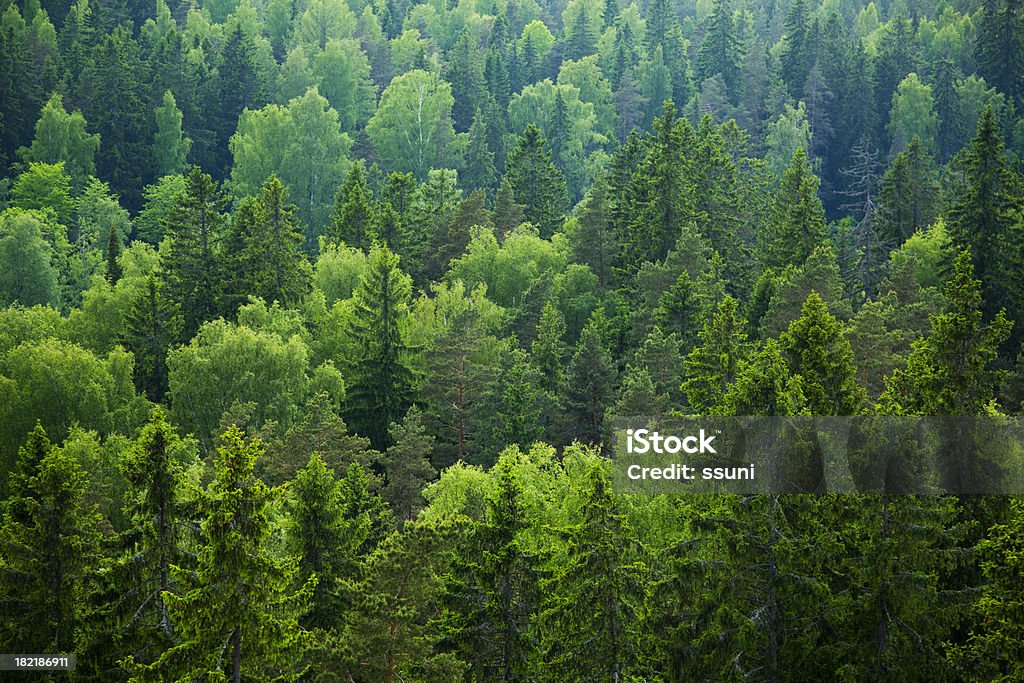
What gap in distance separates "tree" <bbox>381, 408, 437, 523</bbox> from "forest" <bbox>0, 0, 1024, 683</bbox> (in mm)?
174

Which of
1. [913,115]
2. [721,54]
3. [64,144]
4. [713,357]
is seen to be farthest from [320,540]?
[721,54]

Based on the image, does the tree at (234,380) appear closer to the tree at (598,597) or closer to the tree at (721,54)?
the tree at (598,597)

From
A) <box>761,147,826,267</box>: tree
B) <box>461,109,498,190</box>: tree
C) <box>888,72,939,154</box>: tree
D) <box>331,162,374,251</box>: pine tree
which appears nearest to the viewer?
<box>761,147,826,267</box>: tree

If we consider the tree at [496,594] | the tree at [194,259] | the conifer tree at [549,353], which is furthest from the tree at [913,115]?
the tree at [496,594]

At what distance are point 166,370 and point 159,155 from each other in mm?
58624

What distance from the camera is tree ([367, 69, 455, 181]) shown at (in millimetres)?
129875

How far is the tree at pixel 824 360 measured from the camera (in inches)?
1601

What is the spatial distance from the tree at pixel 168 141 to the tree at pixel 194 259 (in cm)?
4804

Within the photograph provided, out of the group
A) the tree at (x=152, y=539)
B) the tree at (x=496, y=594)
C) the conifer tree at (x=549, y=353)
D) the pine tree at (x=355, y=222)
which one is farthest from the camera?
the pine tree at (x=355, y=222)

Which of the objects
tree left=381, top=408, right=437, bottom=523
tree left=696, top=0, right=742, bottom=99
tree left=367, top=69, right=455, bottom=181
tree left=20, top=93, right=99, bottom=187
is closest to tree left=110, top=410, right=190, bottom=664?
tree left=381, top=408, right=437, bottom=523

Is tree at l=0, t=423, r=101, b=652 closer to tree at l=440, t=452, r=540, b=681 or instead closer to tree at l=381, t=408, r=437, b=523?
tree at l=440, t=452, r=540, b=681

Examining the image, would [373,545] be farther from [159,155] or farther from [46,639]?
[159,155]

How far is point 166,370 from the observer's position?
7194 cm

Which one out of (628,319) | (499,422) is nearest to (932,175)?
(628,319)
